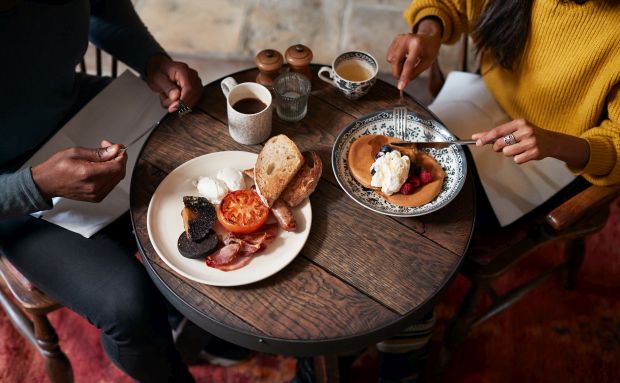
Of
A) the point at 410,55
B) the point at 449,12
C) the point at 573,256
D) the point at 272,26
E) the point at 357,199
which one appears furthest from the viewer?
the point at 272,26

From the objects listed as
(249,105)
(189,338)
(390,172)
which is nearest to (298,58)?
(249,105)

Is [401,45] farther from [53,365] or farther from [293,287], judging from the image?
[53,365]

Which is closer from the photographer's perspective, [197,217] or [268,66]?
[197,217]

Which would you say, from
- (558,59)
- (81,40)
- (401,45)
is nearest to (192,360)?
(81,40)

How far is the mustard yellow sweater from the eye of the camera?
1.34 meters

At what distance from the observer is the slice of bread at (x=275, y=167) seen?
1.24 metres

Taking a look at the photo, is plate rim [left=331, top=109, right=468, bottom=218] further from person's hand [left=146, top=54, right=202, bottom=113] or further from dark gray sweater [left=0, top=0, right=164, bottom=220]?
dark gray sweater [left=0, top=0, right=164, bottom=220]

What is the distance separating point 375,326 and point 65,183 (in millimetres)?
717

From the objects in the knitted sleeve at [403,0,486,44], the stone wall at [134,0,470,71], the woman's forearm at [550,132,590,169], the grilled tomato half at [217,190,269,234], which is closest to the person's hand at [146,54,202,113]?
the grilled tomato half at [217,190,269,234]

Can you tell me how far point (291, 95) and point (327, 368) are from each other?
696 mm

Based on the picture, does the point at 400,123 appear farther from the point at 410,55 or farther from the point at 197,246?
the point at 197,246

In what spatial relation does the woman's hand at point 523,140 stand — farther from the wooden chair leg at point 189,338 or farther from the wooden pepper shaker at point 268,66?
the wooden chair leg at point 189,338

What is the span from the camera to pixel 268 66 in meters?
1.44

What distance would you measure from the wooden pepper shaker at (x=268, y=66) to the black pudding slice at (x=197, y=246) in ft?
1.57
